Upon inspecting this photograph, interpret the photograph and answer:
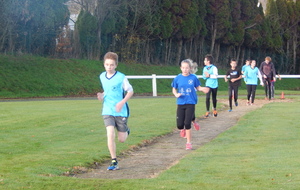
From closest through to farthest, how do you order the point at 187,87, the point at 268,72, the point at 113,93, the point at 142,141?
the point at 113,93 → the point at 187,87 → the point at 142,141 → the point at 268,72

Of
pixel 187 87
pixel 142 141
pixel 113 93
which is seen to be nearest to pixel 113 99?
pixel 113 93

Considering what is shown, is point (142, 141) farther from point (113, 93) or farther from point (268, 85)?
point (268, 85)

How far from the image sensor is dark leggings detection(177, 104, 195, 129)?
12523 mm

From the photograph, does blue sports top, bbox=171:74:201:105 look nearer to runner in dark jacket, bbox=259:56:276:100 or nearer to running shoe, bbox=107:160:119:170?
running shoe, bbox=107:160:119:170

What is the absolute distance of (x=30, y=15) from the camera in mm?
42844

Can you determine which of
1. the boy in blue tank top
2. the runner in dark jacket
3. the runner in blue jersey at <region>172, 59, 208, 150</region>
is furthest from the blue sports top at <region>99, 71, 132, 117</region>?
the runner in dark jacket

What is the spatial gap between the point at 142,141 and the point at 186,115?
4.81ft

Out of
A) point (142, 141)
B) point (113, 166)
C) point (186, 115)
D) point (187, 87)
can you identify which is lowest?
point (142, 141)

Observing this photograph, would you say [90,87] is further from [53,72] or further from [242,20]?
[242,20]

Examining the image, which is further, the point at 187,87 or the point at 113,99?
the point at 187,87

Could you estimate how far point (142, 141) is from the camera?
44.5ft

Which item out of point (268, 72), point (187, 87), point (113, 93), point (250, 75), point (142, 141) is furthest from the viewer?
point (268, 72)

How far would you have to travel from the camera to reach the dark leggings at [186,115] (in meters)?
12.5

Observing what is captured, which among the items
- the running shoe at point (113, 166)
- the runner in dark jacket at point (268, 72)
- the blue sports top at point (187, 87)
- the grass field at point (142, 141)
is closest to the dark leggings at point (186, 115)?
the blue sports top at point (187, 87)
